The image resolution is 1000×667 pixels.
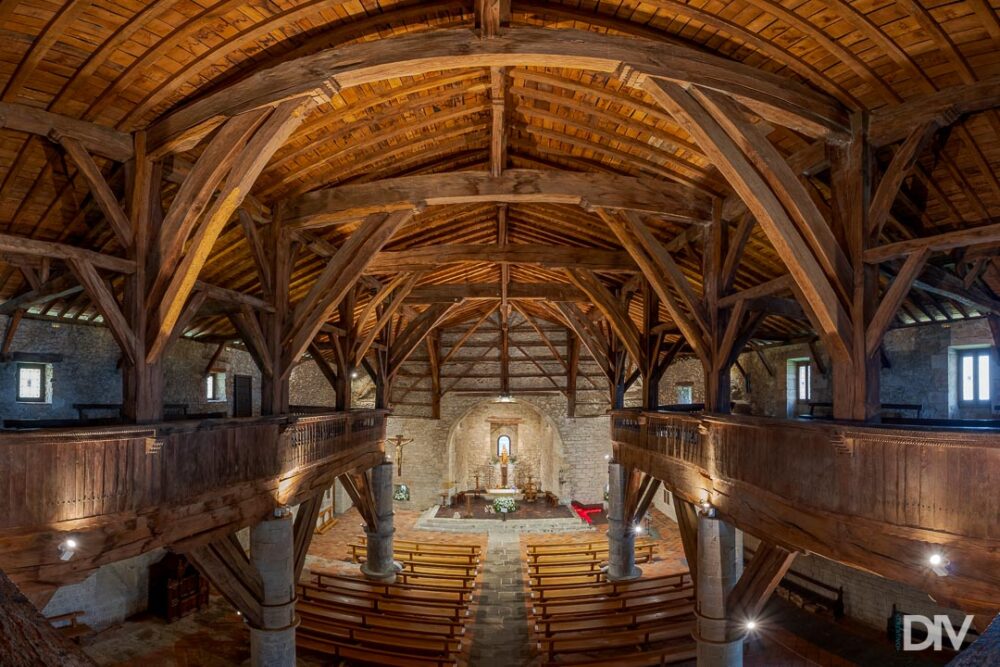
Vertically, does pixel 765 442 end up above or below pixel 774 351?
below

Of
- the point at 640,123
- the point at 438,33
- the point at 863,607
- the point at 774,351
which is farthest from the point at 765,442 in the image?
the point at 774,351

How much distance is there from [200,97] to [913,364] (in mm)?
13139

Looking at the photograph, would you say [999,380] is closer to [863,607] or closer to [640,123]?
[863,607]

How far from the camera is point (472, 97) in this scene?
7.46 metres


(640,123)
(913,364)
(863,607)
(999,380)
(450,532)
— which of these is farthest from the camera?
(450,532)

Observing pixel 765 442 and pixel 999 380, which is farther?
pixel 999 380

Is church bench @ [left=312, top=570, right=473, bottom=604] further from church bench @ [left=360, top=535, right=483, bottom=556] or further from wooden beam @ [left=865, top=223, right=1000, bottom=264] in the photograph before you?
wooden beam @ [left=865, top=223, right=1000, bottom=264]

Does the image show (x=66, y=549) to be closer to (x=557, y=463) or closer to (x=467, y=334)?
(x=467, y=334)

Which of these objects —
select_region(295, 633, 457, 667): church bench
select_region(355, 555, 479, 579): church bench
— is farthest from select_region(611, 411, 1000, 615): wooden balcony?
select_region(355, 555, 479, 579): church bench

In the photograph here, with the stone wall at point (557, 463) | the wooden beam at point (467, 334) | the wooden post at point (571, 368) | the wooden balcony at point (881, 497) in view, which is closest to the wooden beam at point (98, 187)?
the wooden balcony at point (881, 497)

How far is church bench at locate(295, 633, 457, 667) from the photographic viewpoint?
32.6 ft

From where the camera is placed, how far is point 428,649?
10477 mm

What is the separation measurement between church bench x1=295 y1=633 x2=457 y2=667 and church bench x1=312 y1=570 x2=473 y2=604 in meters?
2.38

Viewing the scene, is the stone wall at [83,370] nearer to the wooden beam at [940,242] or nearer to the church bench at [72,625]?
the church bench at [72,625]
